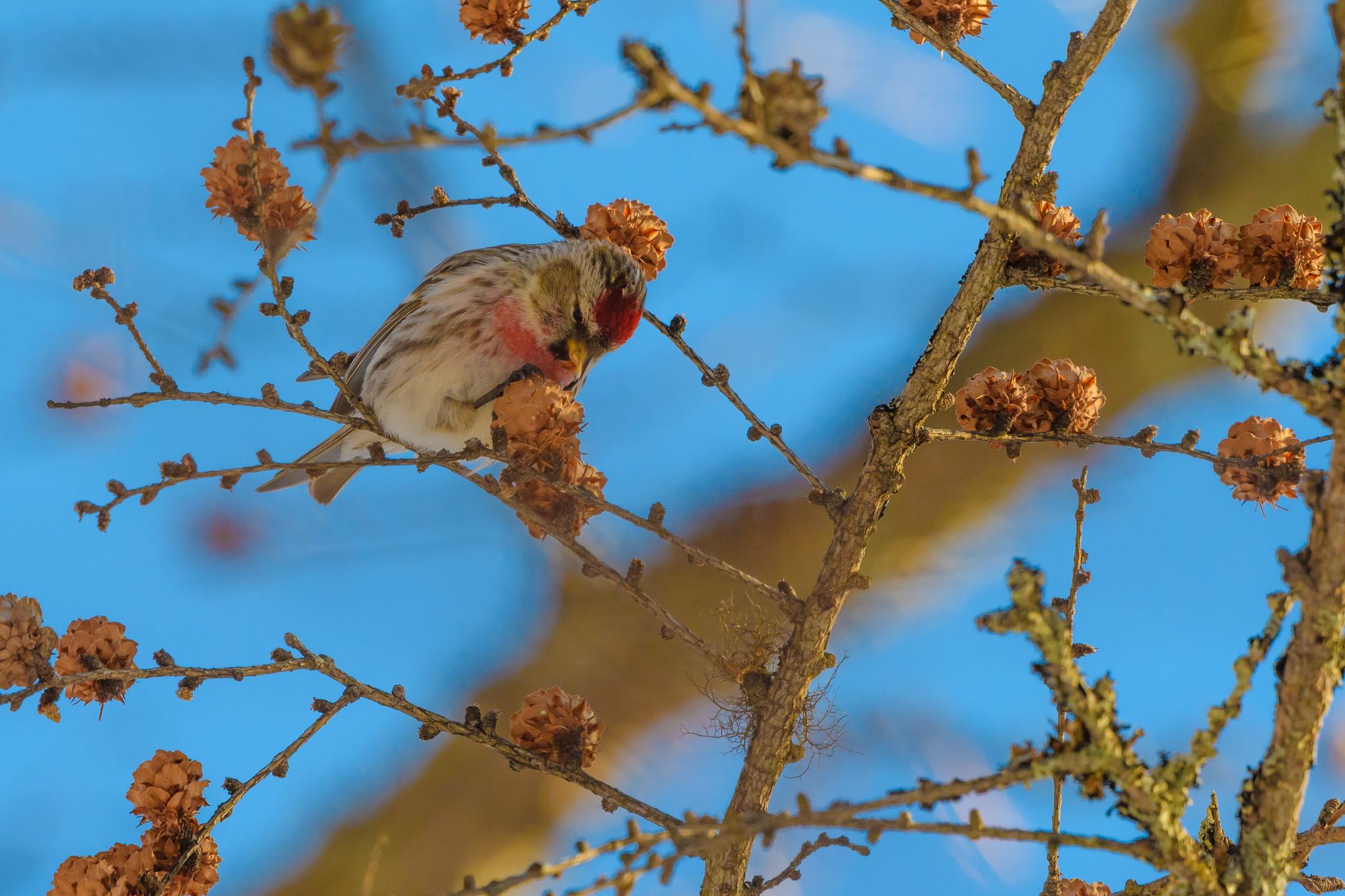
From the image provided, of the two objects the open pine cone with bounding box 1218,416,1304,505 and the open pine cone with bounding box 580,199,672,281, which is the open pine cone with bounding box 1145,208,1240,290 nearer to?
the open pine cone with bounding box 1218,416,1304,505

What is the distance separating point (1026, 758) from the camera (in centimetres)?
86

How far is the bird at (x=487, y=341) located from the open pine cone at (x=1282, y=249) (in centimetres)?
103

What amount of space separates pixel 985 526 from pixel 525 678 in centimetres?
146

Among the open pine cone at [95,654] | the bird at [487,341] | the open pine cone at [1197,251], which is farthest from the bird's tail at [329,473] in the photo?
the open pine cone at [1197,251]

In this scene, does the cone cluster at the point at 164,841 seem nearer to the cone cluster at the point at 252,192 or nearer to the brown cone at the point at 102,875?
the brown cone at the point at 102,875

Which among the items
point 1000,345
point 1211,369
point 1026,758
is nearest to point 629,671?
point 1000,345

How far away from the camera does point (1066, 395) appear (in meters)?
1.27

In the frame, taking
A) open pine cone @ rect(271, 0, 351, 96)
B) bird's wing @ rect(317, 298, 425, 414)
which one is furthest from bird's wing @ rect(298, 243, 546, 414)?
open pine cone @ rect(271, 0, 351, 96)

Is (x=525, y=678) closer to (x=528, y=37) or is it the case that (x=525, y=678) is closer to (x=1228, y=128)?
(x=528, y=37)

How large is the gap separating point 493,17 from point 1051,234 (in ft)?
2.29

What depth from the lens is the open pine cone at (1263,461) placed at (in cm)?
117

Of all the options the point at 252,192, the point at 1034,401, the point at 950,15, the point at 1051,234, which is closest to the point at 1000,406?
the point at 1034,401

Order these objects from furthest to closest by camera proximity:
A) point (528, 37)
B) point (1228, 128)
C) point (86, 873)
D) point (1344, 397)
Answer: point (1228, 128) → point (528, 37) → point (86, 873) → point (1344, 397)

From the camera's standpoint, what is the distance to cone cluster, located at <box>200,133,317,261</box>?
115cm
